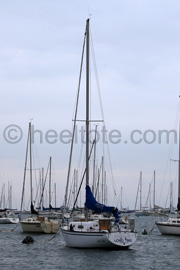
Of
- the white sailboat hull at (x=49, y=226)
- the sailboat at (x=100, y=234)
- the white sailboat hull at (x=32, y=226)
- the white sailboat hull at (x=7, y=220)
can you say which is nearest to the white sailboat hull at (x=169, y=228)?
the white sailboat hull at (x=49, y=226)

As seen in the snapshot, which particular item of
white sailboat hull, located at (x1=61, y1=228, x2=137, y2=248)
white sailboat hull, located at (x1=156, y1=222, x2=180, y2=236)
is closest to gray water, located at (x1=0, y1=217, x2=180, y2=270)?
white sailboat hull, located at (x1=61, y1=228, x2=137, y2=248)

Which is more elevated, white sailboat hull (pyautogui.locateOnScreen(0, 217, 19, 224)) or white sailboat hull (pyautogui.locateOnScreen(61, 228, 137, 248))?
white sailboat hull (pyautogui.locateOnScreen(61, 228, 137, 248))

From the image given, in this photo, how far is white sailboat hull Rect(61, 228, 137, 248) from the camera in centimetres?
3902

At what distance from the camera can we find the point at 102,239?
3906cm

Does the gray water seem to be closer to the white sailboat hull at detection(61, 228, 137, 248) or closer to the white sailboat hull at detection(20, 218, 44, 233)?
the white sailboat hull at detection(61, 228, 137, 248)

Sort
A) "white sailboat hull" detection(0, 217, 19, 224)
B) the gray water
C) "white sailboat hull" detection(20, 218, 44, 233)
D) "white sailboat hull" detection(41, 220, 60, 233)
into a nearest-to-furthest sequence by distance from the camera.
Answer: the gray water → "white sailboat hull" detection(41, 220, 60, 233) → "white sailboat hull" detection(20, 218, 44, 233) → "white sailboat hull" detection(0, 217, 19, 224)

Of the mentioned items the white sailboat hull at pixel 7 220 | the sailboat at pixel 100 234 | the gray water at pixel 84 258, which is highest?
the sailboat at pixel 100 234

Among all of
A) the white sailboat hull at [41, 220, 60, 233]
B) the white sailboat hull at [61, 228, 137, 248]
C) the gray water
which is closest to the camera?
the gray water

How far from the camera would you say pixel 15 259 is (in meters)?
40.1

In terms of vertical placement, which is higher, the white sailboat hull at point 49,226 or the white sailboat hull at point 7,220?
the white sailboat hull at point 49,226

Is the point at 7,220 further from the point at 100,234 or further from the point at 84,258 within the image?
the point at 84,258

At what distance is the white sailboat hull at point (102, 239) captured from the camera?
39016 millimetres

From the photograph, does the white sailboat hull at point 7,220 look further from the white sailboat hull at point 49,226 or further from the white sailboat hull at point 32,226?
the white sailboat hull at point 49,226

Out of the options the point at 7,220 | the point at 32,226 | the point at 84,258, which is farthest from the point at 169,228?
the point at 7,220
